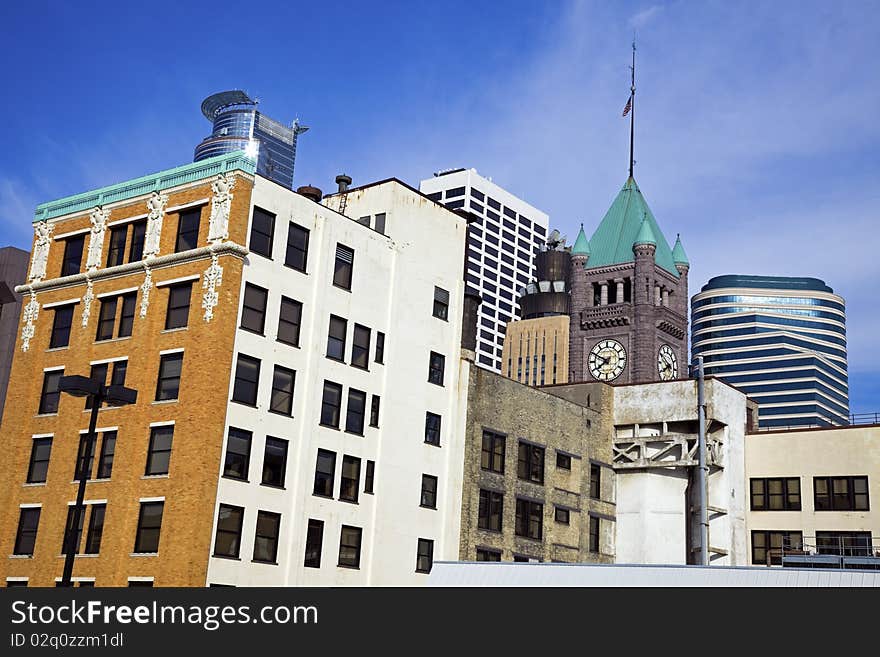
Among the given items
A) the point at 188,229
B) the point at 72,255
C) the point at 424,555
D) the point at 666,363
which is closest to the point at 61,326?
the point at 72,255

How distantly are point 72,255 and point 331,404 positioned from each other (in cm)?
1536

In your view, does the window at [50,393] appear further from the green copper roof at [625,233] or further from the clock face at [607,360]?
the green copper roof at [625,233]

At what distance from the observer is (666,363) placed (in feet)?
493

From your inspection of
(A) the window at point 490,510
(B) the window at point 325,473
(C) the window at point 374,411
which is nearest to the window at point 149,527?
(B) the window at point 325,473

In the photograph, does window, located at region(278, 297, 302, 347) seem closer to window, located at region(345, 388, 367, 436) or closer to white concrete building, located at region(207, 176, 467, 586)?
white concrete building, located at region(207, 176, 467, 586)

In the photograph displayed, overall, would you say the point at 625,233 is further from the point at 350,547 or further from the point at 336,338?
the point at 350,547

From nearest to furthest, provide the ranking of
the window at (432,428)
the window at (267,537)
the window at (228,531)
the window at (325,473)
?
1. the window at (228,531)
2. the window at (267,537)
3. the window at (325,473)
4. the window at (432,428)

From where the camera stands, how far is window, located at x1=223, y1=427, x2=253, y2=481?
4591cm

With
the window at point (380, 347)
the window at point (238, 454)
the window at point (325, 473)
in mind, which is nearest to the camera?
the window at point (238, 454)

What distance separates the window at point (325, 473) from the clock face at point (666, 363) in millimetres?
102170

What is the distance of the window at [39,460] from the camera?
50375 mm

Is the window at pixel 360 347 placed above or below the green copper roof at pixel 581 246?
below

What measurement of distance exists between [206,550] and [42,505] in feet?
33.1
